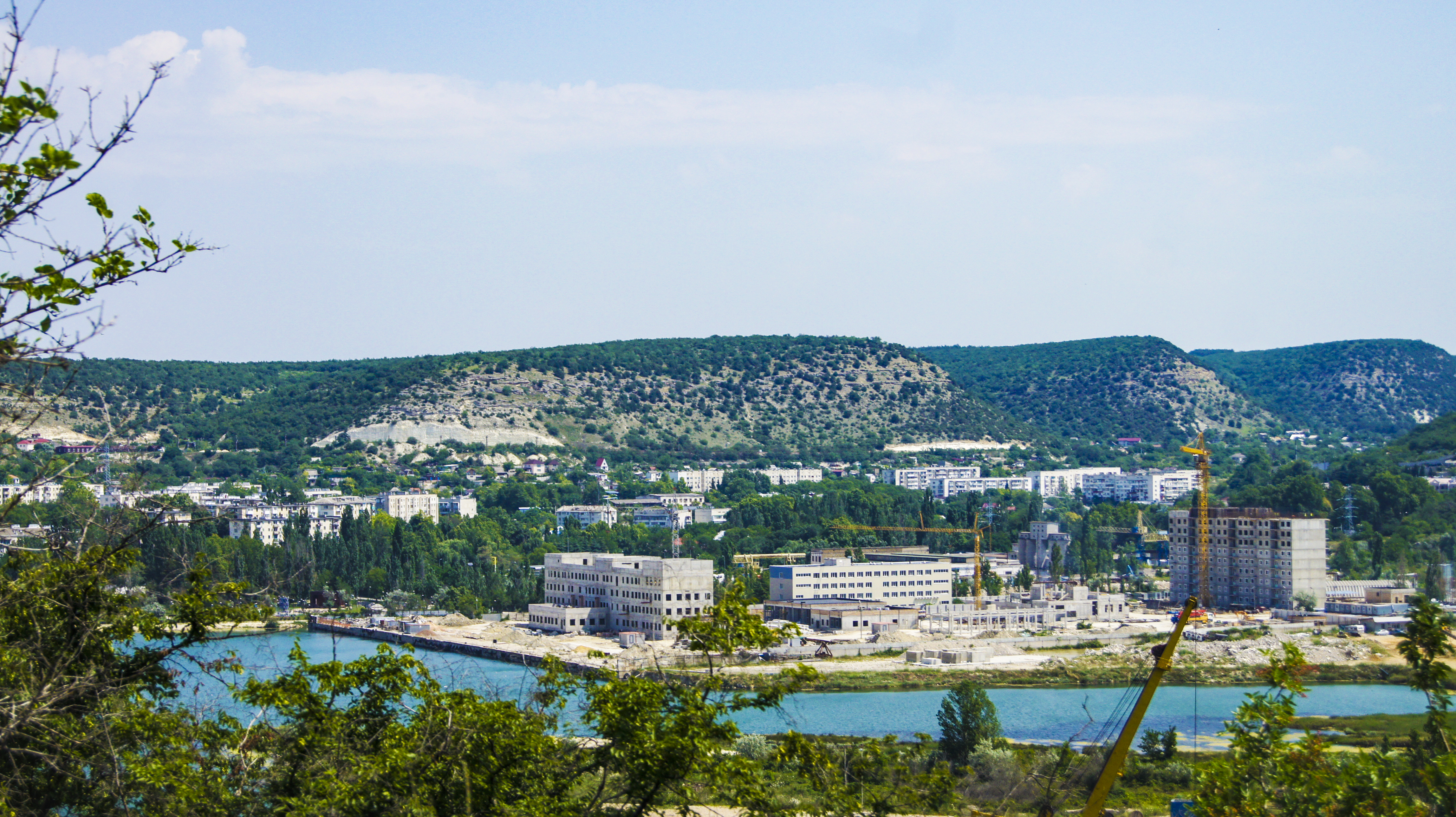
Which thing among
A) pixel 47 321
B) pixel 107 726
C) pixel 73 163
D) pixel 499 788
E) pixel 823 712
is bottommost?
pixel 823 712

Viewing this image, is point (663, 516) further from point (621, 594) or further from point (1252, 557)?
point (1252, 557)

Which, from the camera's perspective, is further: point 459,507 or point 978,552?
point 459,507

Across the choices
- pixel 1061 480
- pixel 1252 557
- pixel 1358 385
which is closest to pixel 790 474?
pixel 1061 480

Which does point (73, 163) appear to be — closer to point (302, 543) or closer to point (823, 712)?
point (823, 712)

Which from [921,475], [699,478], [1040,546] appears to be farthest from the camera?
[921,475]

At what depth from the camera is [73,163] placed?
16.2 feet

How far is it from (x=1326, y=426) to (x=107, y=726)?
141483 millimetres

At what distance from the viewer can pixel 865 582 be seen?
46938 millimetres

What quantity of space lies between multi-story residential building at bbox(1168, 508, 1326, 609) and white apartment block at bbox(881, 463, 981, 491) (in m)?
40.4

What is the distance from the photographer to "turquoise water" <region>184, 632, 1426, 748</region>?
1033 inches

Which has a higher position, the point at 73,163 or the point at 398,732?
the point at 73,163

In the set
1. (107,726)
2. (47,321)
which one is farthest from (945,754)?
(47,321)

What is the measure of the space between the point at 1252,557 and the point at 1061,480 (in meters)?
42.8

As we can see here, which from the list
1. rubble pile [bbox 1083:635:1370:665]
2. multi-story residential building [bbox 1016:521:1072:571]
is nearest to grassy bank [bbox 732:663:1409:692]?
rubble pile [bbox 1083:635:1370:665]
